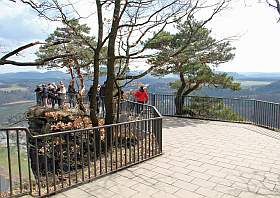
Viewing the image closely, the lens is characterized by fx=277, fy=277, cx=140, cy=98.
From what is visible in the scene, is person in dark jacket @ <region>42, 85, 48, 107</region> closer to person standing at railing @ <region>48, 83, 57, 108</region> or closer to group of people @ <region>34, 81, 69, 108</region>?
group of people @ <region>34, 81, 69, 108</region>

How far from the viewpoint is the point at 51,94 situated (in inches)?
673

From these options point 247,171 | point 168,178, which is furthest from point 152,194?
point 247,171

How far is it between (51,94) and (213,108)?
9.71 m

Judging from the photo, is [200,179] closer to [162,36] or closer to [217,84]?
[162,36]

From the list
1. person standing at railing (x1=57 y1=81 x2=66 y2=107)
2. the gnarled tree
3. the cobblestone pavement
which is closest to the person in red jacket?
the gnarled tree

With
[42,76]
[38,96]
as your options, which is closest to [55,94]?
[38,96]

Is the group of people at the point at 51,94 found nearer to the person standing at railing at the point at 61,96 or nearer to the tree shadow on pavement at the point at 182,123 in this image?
the person standing at railing at the point at 61,96

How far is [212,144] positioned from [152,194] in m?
4.14

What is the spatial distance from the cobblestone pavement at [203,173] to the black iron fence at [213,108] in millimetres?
3010

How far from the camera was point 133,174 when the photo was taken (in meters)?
5.75

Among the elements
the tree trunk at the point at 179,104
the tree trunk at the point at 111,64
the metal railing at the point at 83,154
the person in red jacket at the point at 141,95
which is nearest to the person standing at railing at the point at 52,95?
the person in red jacket at the point at 141,95

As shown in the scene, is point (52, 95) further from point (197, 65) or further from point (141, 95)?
point (197, 65)

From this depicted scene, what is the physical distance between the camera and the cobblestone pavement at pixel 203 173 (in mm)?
4867

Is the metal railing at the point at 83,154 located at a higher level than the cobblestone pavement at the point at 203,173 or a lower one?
higher
